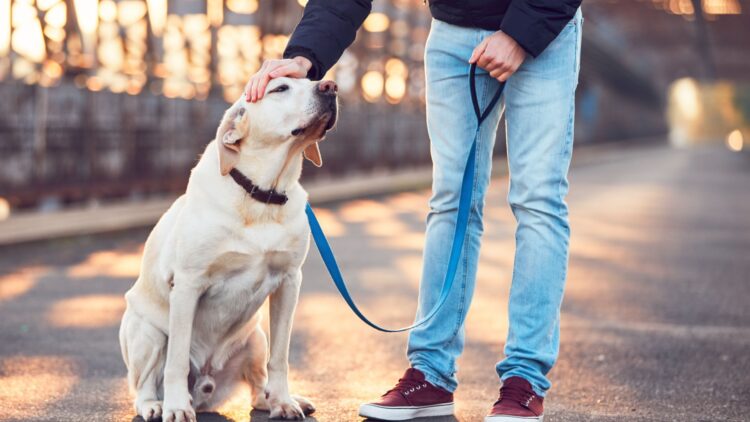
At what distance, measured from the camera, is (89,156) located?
1303cm

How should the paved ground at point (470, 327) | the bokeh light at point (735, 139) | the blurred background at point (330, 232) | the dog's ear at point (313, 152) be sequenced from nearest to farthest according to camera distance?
the dog's ear at point (313, 152)
the paved ground at point (470, 327)
the blurred background at point (330, 232)
the bokeh light at point (735, 139)

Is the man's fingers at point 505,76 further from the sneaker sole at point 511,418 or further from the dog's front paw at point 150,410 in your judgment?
the dog's front paw at point 150,410

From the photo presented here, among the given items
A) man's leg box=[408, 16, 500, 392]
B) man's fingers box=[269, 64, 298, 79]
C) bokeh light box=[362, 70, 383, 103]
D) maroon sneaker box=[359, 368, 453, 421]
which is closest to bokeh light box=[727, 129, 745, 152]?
bokeh light box=[362, 70, 383, 103]

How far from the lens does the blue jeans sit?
11.8ft

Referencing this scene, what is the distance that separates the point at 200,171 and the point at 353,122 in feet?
63.1

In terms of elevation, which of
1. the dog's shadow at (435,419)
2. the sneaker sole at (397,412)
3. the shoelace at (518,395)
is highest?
the shoelace at (518,395)

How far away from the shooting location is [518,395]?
351 centimetres

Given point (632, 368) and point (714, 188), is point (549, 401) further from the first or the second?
point (714, 188)

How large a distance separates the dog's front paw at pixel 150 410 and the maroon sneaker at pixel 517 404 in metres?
0.96

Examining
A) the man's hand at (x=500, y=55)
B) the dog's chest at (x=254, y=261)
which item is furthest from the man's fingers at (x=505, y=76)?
the dog's chest at (x=254, y=261)

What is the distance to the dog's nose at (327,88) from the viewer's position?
3.63 m

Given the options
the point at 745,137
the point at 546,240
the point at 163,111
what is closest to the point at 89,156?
the point at 163,111

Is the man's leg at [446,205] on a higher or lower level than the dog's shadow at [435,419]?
higher

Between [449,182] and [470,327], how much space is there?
2.18 metres
